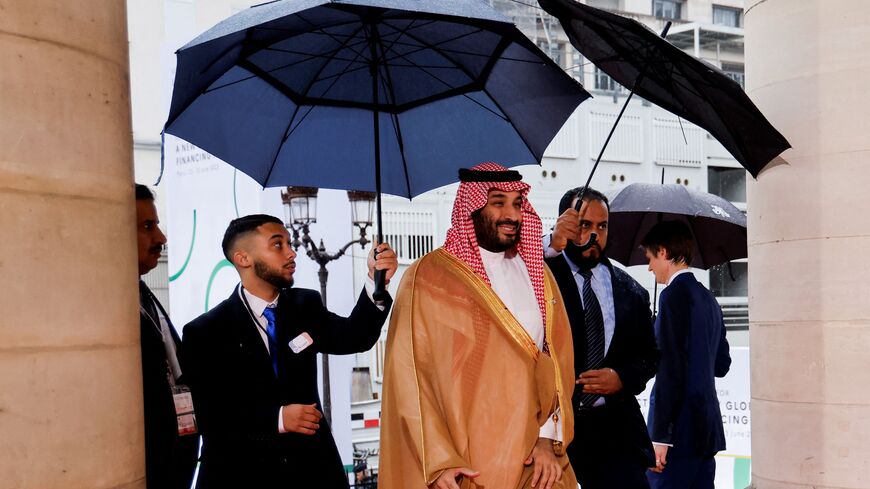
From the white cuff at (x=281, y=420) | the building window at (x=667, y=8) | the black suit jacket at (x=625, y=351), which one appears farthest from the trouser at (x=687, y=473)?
the building window at (x=667, y=8)

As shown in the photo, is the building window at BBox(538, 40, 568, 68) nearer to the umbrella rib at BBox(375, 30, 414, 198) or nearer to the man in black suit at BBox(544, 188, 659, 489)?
the umbrella rib at BBox(375, 30, 414, 198)

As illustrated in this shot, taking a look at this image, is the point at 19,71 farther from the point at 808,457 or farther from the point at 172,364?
the point at 808,457

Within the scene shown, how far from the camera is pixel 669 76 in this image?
4.58m

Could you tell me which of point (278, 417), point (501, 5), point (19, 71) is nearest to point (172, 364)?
point (278, 417)

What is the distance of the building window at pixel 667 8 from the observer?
1435 inches

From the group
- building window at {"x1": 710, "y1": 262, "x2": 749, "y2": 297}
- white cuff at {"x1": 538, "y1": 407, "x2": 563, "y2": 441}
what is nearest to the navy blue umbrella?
white cuff at {"x1": 538, "y1": 407, "x2": 563, "y2": 441}

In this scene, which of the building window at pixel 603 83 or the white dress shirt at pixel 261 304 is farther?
the building window at pixel 603 83

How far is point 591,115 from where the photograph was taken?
28.6 m

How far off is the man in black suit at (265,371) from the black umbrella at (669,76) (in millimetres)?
1267

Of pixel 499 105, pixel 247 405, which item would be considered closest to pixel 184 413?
pixel 247 405

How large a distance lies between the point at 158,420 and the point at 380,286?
94cm

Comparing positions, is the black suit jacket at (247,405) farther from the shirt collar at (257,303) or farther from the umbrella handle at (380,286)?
the umbrella handle at (380,286)

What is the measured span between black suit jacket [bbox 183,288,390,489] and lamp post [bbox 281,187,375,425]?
130 inches

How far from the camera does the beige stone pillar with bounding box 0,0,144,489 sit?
244 cm
